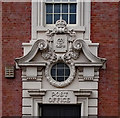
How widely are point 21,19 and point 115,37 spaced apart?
3.24 meters

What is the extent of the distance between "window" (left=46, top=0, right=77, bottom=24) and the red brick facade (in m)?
0.65

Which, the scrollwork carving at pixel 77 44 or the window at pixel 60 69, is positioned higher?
the scrollwork carving at pixel 77 44

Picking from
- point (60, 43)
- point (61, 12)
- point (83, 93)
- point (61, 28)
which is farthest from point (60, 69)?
point (61, 12)

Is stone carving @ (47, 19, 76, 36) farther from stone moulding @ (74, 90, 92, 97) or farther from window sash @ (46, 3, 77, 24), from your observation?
stone moulding @ (74, 90, 92, 97)

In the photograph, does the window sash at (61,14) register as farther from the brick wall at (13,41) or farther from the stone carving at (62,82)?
the stone carving at (62,82)

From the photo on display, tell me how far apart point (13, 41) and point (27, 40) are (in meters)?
0.48

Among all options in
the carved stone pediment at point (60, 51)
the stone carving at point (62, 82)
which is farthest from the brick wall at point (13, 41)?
the stone carving at point (62, 82)

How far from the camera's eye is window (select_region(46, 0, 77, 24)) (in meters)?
16.5

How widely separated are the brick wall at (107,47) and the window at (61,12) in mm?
693

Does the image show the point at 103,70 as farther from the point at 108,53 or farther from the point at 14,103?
the point at 14,103

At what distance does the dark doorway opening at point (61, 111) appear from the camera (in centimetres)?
1636

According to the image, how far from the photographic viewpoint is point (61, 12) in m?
16.5

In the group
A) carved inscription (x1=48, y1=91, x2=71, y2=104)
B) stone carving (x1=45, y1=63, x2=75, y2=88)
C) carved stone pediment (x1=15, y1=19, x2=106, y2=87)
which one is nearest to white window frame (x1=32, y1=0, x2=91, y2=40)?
carved stone pediment (x1=15, y1=19, x2=106, y2=87)

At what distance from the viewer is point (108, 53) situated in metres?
16.3
